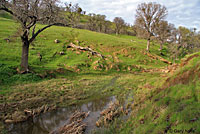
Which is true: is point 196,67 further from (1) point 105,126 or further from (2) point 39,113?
(2) point 39,113

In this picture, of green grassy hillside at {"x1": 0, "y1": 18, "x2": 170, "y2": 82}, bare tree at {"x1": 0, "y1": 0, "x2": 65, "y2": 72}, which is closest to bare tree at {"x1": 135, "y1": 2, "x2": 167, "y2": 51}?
green grassy hillside at {"x1": 0, "y1": 18, "x2": 170, "y2": 82}

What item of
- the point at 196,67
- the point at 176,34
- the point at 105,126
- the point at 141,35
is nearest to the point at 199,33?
the point at 176,34

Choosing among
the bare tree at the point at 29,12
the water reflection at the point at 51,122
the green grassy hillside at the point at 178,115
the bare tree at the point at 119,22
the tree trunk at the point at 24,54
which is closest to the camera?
the green grassy hillside at the point at 178,115

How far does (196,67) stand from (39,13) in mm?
18299

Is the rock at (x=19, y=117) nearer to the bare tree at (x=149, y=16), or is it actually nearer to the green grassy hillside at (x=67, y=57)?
the green grassy hillside at (x=67, y=57)

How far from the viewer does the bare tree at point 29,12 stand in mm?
15180

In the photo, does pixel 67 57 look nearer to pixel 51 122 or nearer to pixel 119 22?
pixel 51 122

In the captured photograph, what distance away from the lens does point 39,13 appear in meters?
16.7

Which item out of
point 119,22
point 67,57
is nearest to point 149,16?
point 67,57

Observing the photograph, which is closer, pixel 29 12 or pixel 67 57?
pixel 29 12

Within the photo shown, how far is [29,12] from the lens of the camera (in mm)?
15922

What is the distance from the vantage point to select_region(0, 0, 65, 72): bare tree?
15.2 m

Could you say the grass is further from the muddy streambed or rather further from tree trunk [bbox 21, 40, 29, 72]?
tree trunk [bbox 21, 40, 29, 72]

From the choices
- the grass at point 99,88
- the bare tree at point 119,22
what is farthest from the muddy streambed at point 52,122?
the bare tree at point 119,22
